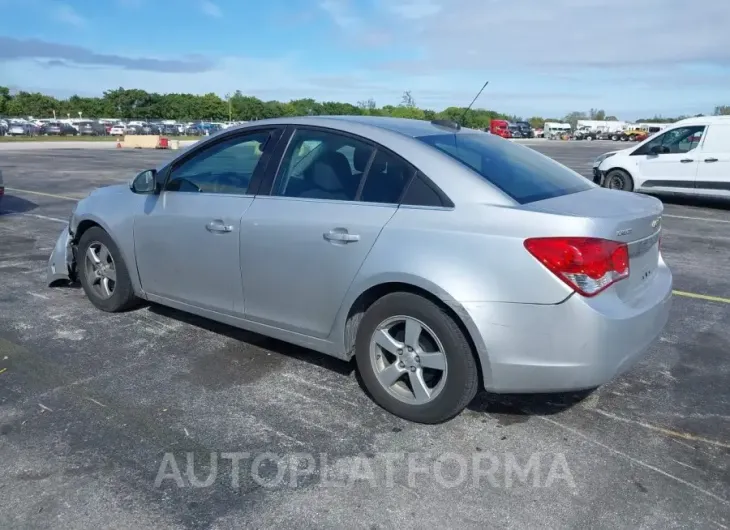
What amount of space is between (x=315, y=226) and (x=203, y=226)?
3.18ft

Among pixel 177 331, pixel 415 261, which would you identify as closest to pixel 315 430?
pixel 415 261

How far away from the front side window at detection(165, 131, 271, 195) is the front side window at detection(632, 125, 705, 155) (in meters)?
11.2

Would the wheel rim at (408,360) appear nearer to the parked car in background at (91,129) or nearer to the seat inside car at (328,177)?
the seat inside car at (328,177)

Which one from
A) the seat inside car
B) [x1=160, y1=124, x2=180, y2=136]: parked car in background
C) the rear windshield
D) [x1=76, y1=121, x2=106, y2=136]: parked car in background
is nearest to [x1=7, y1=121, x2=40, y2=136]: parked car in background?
[x1=76, y1=121, x2=106, y2=136]: parked car in background

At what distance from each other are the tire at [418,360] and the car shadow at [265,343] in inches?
23.0

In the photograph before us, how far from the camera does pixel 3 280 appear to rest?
20.6 feet

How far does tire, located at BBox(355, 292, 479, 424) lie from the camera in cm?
323

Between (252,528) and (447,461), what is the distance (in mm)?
1008

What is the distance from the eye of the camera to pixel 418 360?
3.39m

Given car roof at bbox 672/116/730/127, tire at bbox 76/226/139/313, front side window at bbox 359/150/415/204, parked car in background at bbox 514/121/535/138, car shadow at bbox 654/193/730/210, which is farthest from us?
parked car in background at bbox 514/121/535/138

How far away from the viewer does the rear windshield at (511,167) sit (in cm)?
344

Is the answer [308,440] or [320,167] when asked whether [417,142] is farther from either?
[308,440]

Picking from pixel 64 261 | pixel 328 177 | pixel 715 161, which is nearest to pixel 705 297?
pixel 328 177

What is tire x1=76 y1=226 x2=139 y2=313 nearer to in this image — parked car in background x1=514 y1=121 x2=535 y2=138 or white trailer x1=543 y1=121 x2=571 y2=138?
parked car in background x1=514 y1=121 x2=535 y2=138
